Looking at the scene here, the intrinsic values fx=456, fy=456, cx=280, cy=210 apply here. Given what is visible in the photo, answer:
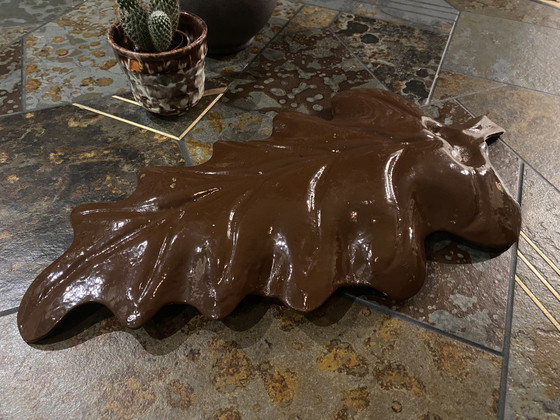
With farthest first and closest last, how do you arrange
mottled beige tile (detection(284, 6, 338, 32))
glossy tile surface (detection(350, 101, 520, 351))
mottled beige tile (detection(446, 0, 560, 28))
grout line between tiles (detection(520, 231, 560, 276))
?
mottled beige tile (detection(446, 0, 560, 28))
mottled beige tile (detection(284, 6, 338, 32))
grout line between tiles (detection(520, 231, 560, 276))
glossy tile surface (detection(350, 101, 520, 351))

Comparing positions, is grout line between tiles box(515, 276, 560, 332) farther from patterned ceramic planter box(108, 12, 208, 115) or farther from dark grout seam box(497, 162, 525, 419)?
patterned ceramic planter box(108, 12, 208, 115)

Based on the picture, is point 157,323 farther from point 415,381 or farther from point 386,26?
point 386,26

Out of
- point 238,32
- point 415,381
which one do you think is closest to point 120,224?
point 415,381

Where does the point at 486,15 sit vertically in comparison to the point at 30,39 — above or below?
above

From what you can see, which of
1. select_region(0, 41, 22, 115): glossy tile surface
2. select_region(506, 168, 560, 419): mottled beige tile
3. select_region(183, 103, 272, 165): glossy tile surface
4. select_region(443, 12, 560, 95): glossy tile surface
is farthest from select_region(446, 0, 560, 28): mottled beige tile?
select_region(0, 41, 22, 115): glossy tile surface

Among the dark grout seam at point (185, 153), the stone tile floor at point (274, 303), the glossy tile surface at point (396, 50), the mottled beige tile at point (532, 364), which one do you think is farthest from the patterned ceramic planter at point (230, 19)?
the mottled beige tile at point (532, 364)

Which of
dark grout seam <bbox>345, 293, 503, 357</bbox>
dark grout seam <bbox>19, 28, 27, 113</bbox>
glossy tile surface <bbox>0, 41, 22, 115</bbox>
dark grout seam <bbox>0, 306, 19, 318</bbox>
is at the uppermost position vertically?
dark grout seam <bbox>345, 293, 503, 357</bbox>

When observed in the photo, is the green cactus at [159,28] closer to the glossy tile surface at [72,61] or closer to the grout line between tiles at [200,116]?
the grout line between tiles at [200,116]

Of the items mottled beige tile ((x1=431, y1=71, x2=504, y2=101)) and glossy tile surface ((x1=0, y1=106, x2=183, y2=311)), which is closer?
glossy tile surface ((x1=0, y1=106, x2=183, y2=311))
